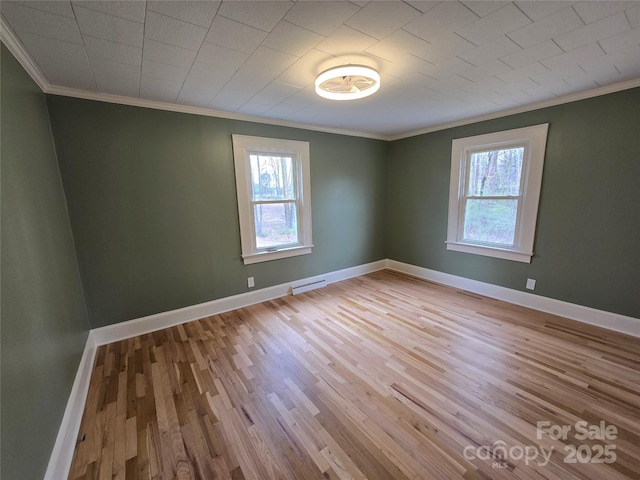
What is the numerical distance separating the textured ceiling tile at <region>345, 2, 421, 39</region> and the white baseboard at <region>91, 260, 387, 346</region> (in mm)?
2955

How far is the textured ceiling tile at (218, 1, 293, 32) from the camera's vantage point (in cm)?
125

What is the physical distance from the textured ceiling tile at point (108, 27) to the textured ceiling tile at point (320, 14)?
845 mm

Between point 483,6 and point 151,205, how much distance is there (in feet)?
9.84

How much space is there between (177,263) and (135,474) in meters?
1.89

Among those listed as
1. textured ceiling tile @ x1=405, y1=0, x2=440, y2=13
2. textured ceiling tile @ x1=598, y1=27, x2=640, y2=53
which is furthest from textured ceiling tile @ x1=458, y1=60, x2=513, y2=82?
textured ceiling tile @ x1=405, y1=0, x2=440, y2=13

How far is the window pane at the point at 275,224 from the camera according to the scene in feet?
11.2

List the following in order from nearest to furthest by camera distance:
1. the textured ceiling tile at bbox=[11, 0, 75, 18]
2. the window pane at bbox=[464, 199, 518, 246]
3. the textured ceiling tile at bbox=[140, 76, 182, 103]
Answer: the textured ceiling tile at bbox=[11, 0, 75, 18], the textured ceiling tile at bbox=[140, 76, 182, 103], the window pane at bbox=[464, 199, 518, 246]

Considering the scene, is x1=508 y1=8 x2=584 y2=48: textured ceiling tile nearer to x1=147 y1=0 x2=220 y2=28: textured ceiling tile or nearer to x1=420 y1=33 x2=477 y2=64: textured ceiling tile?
x1=420 y1=33 x2=477 y2=64: textured ceiling tile

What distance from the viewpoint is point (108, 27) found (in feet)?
4.57

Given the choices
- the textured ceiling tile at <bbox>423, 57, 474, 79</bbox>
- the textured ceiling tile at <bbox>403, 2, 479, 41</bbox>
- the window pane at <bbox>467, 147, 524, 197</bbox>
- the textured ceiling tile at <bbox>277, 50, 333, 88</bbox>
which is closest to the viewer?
the textured ceiling tile at <bbox>403, 2, 479, 41</bbox>

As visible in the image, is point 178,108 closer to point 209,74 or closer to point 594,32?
point 209,74

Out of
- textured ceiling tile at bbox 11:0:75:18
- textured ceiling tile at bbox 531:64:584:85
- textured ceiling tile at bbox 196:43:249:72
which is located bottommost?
textured ceiling tile at bbox 11:0:75:18

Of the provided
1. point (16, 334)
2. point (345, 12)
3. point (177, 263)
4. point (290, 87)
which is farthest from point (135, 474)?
point (290, 87)

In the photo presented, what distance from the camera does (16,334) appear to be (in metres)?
1.13
